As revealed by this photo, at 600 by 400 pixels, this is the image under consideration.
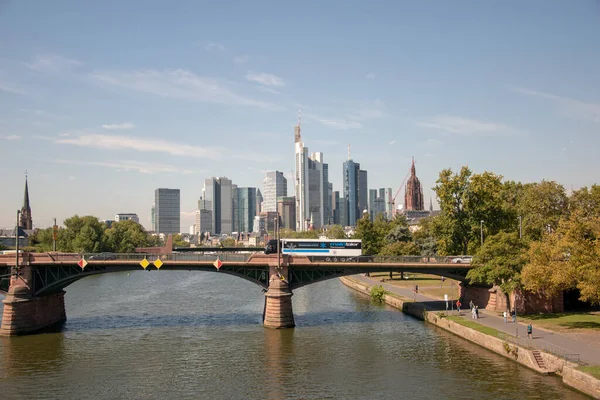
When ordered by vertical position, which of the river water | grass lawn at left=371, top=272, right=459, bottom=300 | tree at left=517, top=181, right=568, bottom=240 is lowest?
the river water

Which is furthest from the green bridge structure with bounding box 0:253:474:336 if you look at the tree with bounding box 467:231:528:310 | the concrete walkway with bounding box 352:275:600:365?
the concrete walkway with bounding box 352:275:600:365

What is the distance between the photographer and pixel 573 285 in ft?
191

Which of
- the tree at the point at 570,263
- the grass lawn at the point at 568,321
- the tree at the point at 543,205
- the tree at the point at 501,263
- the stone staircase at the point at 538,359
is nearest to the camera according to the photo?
the stone staircase at the point at 538,359

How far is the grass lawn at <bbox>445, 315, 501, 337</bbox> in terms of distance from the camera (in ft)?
188

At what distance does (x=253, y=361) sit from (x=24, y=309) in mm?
32696

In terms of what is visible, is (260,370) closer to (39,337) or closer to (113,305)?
(39,337)

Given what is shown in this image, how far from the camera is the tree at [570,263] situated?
174 feet

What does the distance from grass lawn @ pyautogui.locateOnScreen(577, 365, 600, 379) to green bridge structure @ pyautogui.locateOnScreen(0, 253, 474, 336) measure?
32052mm

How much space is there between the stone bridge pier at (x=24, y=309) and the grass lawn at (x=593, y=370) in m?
60.2

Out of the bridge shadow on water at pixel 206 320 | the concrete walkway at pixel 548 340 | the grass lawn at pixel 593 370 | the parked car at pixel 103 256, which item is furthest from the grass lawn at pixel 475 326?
the parked car at pixel 103 256

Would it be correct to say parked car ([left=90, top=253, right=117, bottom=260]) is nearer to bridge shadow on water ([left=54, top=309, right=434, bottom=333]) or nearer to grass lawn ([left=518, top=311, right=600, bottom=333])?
bridge shadow on water ([left=54, top=309, right=434, bottom=333])

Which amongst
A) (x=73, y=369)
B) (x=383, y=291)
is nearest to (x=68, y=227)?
(x=383, y=291)

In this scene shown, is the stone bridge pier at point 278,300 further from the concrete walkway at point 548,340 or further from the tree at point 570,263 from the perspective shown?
the tree at point 570,263

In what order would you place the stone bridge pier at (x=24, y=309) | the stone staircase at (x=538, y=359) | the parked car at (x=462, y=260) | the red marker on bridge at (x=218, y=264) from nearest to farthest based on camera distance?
the stone staircase at (x=538, y=359)
the stone bridge pier at (x=24, y=309)
the red marker on bridge at (x=218, y=264)
the parked car at (x=462, y=260)
